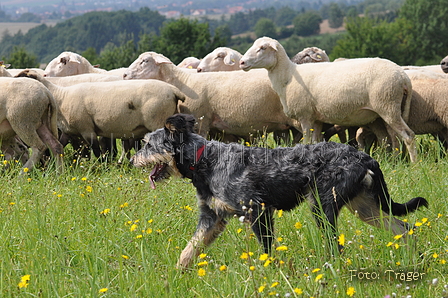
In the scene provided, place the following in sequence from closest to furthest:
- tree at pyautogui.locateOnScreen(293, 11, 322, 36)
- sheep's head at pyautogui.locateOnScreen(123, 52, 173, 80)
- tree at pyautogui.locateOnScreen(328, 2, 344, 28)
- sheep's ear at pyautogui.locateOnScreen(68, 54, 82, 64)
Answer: sheep's head at pyautogui.locateOnScreen(123, 52, 173, 80) < sheep's ear at pyautogui.locateOnScreen(68, 54, 82, 64) < tree at pyautogui.locateOnScreen(293, 11, 322, 36) < tree at pyautogui.locateOnScreen(328, 2, 344, 28)

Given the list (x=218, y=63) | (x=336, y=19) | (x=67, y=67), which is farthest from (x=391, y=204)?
(x=336, y=19)

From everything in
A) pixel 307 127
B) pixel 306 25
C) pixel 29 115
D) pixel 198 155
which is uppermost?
pixel 198 155

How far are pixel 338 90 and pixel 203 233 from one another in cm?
422

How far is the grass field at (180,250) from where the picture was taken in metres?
3.26

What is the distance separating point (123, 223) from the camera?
4738 millimetres

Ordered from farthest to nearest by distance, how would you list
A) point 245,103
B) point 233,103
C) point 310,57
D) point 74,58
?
point 74,58 → point 310,57 → point 233,103 → point 245,103

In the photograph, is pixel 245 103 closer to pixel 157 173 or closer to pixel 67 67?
pixel 157 173

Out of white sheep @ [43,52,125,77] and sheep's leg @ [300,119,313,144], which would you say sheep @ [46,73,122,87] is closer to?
white sheep @ [43,52,125,77]

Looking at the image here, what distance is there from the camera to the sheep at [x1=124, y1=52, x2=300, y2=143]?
8.59 metres

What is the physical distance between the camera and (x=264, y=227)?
13.0ft

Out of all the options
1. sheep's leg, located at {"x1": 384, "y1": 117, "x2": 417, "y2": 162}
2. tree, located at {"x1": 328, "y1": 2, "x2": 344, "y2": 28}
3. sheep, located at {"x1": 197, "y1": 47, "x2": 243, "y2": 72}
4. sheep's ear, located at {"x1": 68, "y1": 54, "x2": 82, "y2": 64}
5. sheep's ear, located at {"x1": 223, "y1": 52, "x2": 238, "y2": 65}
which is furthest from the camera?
tree, located at {"x1": 328, "y1": 2, "x2": 344, "y2": 28}

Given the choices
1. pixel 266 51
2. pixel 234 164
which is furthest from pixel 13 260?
pixel 266 51

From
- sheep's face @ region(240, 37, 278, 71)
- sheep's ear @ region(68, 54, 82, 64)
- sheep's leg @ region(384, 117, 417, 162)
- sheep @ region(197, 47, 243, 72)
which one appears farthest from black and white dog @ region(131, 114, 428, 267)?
sheep's ear @ region(68, 54, 82, 64)

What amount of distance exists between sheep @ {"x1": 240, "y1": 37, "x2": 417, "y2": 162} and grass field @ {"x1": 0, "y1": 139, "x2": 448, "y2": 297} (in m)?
1.72
